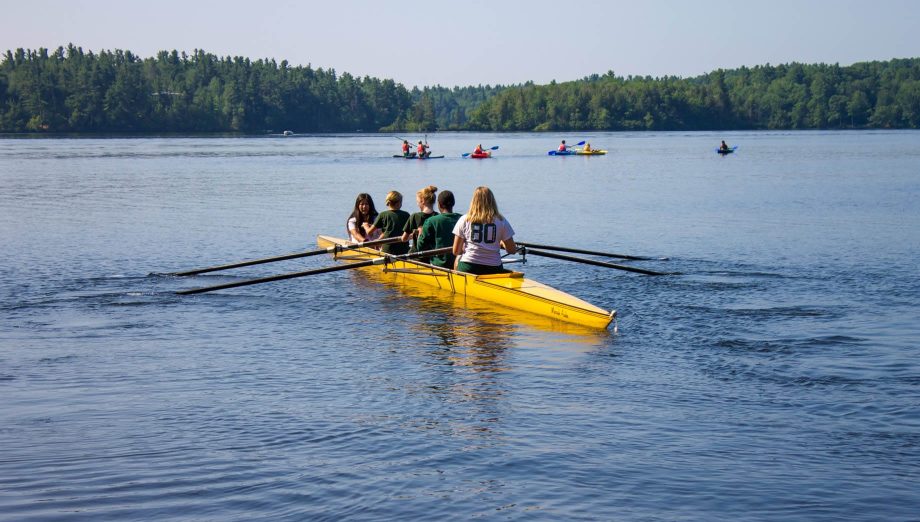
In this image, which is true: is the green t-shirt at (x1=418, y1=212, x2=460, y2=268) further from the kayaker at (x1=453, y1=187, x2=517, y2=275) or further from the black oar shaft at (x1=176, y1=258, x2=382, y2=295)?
the black oar shaft at (x1=176, y1=258, x2=382, y2=295)

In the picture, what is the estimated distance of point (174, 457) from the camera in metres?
9.23

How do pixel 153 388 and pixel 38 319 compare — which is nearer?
pixel 153 388

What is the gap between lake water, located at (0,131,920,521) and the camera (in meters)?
8.41

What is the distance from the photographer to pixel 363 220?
68.1ft

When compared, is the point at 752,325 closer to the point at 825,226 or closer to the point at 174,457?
the point at 174,457

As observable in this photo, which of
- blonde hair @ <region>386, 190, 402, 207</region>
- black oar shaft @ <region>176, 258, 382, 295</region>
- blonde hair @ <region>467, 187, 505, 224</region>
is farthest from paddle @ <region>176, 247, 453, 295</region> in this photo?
blonde hair @ <region>386, 190, 402, 207</region>

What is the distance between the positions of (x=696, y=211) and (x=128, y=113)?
148538mm

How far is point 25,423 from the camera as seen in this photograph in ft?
33.9

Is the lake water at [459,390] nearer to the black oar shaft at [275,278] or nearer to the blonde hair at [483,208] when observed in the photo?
the black oar shaft at [275,278]

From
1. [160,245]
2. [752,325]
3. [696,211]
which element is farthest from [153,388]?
[696,211]

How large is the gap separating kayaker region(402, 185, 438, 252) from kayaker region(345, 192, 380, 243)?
6.49ft

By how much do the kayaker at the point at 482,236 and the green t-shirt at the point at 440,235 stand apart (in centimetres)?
57

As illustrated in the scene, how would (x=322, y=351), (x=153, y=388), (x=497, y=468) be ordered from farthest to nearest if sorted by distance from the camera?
(x=322, y=351), (x=153, y=388), (x=497, y=468)

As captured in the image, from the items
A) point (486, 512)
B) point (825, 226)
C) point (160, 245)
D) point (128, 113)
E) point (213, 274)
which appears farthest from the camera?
point (128, 113)
